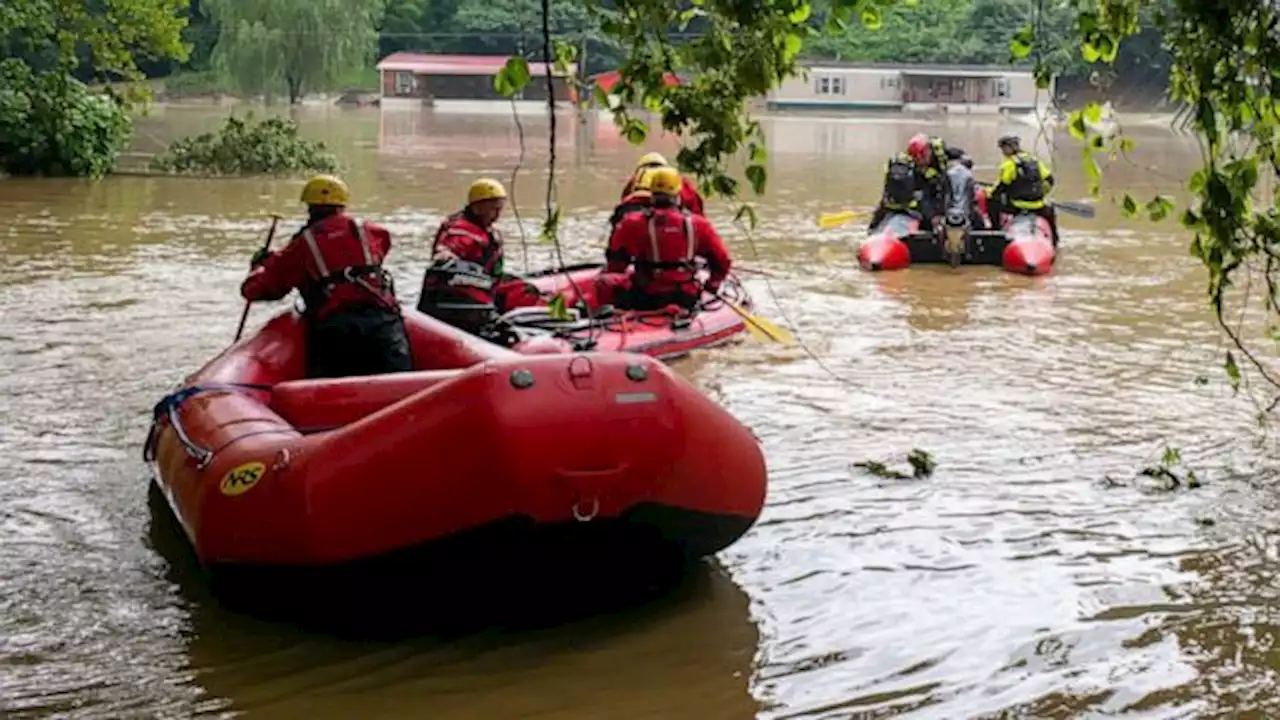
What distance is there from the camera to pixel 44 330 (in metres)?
10.4

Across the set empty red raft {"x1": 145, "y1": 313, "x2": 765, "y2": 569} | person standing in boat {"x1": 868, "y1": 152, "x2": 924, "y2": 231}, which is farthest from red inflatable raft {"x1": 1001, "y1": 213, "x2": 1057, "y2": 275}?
empty red raft {"x1": 145, "y1": 313, "x2": 765, "y2": 569}

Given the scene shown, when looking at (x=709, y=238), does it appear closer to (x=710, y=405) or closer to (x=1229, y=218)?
(x=710, y=405)

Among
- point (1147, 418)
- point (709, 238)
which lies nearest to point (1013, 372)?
point (1147, 418)

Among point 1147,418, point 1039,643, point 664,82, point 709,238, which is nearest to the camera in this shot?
point 664,82

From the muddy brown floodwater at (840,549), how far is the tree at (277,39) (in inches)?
1325

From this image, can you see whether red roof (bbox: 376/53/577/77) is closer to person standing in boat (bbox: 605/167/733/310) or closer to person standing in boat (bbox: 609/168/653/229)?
person standing in boat (bbox: 609/168/653/229)

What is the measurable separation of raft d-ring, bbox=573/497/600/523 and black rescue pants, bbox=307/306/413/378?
6.48 feet

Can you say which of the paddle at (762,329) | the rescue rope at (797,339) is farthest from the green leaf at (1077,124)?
the paddle at (762,329)

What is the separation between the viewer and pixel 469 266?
830 centimetres

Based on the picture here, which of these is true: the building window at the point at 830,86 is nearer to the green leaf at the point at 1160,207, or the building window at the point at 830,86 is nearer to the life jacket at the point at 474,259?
the life jacket at the point at 474,259

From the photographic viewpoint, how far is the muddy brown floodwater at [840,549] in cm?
470

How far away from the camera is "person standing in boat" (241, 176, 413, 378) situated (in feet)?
20.7

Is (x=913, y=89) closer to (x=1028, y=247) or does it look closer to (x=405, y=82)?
(x=405, y=82)

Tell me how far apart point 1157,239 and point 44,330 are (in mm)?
11678
